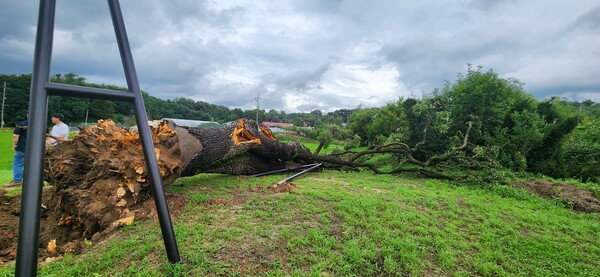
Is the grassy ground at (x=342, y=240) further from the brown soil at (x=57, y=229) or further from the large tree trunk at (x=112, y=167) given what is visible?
the large tree trunk at (x=112, y=167)

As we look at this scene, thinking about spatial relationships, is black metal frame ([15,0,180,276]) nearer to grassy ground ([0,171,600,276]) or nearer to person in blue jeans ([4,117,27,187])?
grassy ground ([0,171,600,276])

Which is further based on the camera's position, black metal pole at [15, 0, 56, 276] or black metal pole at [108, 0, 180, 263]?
black metal pole at [108, 0, 180, 263]

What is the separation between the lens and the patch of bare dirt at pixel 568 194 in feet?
16.9

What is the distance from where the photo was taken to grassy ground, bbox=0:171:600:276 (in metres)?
2.25

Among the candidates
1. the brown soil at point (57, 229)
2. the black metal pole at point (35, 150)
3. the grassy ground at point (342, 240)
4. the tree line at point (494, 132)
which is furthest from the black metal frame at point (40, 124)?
the tree line at point (494, 132)

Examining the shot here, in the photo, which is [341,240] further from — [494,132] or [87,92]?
[494,132]

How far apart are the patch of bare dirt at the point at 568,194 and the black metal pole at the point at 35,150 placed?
7787 millimetres

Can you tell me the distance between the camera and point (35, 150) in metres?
1.38

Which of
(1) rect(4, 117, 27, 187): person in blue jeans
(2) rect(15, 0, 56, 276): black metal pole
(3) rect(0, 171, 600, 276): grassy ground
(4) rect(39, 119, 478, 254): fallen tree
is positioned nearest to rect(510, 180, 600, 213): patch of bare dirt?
(3) rect(0, 171, 600, 276): grassy ground

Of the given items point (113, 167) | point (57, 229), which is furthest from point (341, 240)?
point (57, 229)

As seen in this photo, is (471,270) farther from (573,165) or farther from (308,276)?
(573,165)

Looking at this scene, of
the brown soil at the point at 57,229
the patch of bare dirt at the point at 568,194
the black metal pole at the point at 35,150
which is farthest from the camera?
the patch of bare dirt at the point at 568,194

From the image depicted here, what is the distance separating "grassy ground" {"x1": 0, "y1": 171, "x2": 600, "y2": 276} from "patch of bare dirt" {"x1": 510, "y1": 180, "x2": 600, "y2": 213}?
1.68ft

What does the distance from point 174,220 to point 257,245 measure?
3.75 ft
